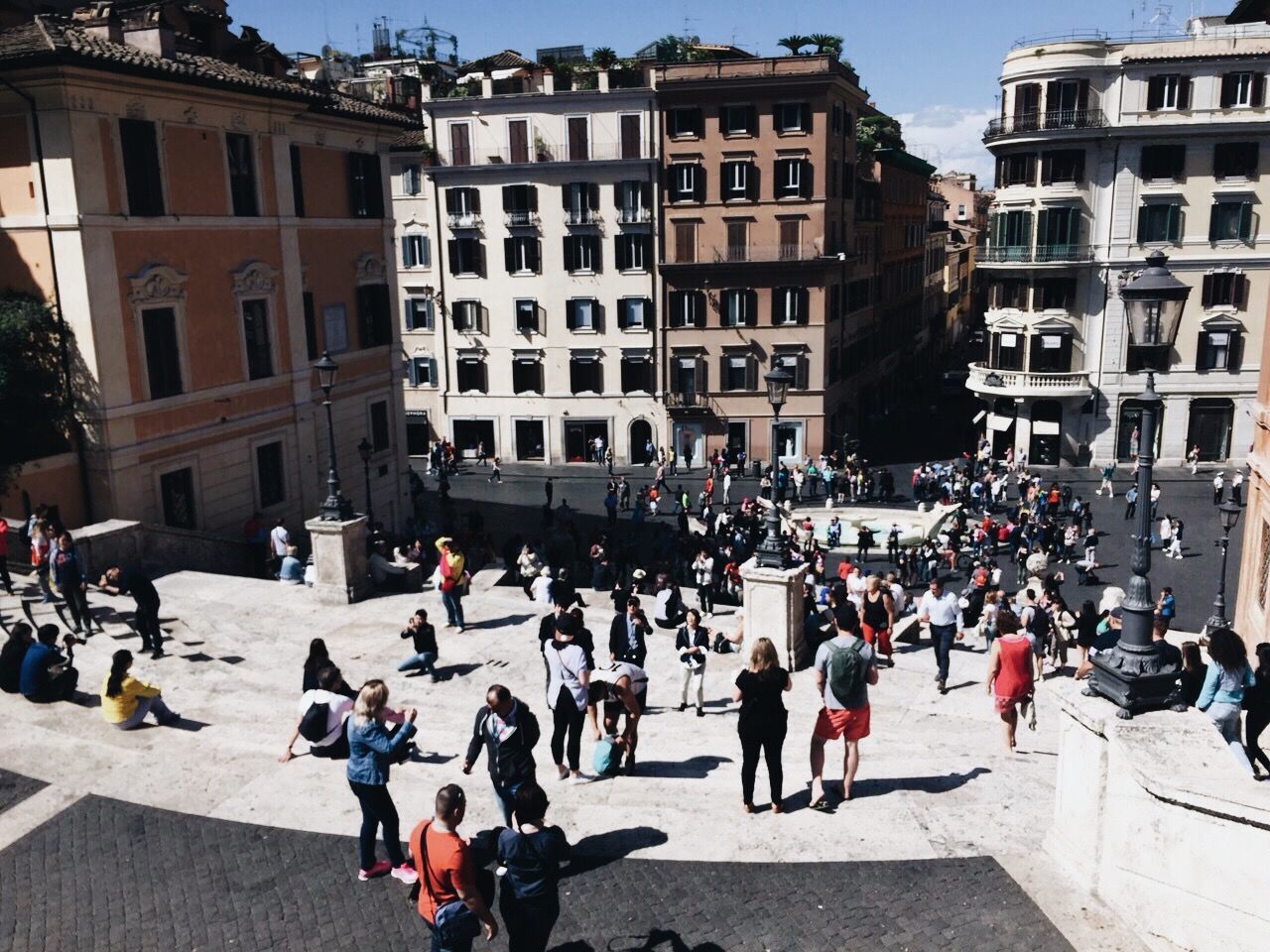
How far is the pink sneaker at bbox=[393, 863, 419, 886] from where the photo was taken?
28.0 feet

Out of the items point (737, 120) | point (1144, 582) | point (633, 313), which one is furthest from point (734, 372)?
point (1144, 582)

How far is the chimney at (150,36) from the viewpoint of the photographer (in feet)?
71.6

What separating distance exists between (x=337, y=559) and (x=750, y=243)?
1236 inches

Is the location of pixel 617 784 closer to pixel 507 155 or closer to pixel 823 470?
pixel 823 470

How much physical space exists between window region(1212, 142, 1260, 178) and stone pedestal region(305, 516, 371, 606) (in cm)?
3783

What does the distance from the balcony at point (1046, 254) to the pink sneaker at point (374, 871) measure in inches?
1608

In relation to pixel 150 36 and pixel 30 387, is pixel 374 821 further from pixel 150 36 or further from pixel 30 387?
pixel 150 36

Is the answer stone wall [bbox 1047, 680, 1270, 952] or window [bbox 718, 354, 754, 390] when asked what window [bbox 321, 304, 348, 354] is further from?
stone wall [bbox 1047, 680, 1270, 952]

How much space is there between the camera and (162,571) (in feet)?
62.1

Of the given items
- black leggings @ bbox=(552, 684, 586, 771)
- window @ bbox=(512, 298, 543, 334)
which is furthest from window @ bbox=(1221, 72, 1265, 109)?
black leggings @ bbox=(552, 684, 586, 771)

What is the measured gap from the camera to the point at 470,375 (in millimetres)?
48250

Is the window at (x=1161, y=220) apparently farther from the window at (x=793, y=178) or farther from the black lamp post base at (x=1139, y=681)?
the black lamp post base at (x=1139, y=681)

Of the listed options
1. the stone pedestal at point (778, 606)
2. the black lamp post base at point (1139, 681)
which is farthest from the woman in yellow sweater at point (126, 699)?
the black lamp post base at point (1139, 681)

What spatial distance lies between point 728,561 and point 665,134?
23.6m
